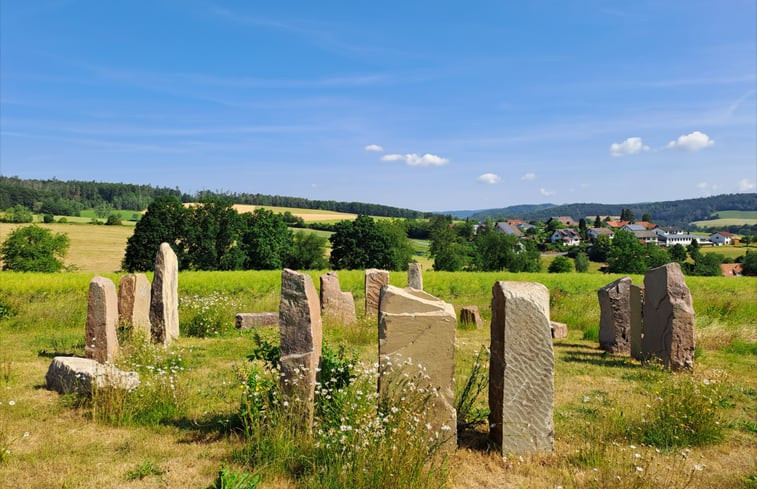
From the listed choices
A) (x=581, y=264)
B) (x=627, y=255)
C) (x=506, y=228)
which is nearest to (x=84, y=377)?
(x=627, y=255)

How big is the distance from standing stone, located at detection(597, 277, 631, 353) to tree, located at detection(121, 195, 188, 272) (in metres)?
34.3

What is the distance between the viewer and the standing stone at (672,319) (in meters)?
9.29

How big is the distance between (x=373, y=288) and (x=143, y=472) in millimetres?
11768

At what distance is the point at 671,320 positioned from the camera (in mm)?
9320

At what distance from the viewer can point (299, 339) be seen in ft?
18.6

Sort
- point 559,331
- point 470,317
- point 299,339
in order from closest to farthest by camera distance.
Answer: point 299,339 → point 559,331 → point 470,317

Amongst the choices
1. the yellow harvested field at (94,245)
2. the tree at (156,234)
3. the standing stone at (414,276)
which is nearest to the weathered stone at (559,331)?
the standing stone at (414,276)

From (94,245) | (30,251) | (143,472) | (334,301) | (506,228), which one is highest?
(506,228)

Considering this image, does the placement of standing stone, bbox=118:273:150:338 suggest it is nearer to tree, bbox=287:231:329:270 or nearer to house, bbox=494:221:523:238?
tree, bbox=287:231:329:270

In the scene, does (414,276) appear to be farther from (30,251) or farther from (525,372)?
(30,251)

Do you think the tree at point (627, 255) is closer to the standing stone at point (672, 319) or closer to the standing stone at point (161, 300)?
the standing stone at point (672, 319)

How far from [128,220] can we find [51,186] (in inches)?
1636

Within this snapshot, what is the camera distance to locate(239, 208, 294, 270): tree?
44.1m

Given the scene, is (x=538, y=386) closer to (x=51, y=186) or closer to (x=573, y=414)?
(x=573, y=414)
